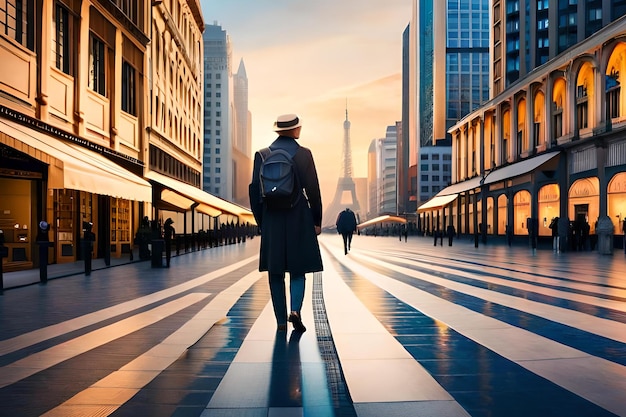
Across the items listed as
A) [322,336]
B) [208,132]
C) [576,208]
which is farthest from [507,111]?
[208,132]

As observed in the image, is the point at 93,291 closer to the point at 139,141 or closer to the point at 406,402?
the point at 406,402

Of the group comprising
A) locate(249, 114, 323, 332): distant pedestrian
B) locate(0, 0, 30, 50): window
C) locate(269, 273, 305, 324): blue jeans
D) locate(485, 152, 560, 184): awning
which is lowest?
locate(269, 273, 305, 324): blue jeans

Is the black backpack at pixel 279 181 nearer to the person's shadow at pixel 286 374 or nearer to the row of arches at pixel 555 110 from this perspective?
→ the person's shadow at pixel 286 374

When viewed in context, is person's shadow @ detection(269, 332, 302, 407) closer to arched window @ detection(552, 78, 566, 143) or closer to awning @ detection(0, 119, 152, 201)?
awning @ detection(0, 119, 152, 201)

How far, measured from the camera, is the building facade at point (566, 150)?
26.2 metres

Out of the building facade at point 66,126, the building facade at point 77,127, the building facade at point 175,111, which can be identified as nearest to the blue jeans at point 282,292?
the building facade at point 77,127

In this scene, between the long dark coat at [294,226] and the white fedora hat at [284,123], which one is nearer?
the long dark coat at [294,226]

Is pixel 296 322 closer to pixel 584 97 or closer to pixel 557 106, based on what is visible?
pixel 584 97

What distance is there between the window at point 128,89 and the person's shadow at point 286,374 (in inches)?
797

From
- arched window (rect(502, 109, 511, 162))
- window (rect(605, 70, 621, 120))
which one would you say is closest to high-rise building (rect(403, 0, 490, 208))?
arched window (rect(502, 109, 511, 162))

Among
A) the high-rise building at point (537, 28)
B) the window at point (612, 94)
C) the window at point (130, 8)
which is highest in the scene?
the high-rise building at point (537, 28)

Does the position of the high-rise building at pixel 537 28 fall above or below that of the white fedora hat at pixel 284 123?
above

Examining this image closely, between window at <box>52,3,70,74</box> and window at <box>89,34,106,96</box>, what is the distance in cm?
207

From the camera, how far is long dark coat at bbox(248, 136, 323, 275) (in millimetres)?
5371
